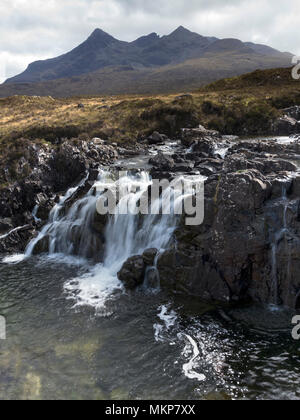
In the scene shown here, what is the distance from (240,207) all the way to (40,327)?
12.9m

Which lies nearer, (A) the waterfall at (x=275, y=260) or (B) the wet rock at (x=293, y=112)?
(A) the waterfall at (x=275, y=260)

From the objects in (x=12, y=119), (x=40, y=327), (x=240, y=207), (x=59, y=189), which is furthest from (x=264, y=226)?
(x=12, y=119)

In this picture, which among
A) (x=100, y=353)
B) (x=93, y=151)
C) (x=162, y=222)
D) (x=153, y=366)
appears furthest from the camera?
(x=93, y=151)

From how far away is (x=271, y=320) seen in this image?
55.4 feet

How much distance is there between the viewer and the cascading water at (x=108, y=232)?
2209 cm

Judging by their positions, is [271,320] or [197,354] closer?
[197,354]

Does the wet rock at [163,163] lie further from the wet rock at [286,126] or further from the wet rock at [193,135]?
the wet rock at [286,126]

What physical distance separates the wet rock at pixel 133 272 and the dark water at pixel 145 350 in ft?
3.16

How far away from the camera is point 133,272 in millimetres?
21594

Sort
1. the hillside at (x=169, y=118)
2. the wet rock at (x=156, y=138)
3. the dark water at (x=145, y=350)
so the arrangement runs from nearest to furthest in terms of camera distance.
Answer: the dark water at (x=145, y=350) → the wet rock at (x=156, y=138) → the hillside at (x=169, y=118)

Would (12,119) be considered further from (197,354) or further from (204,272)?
(197,354)
